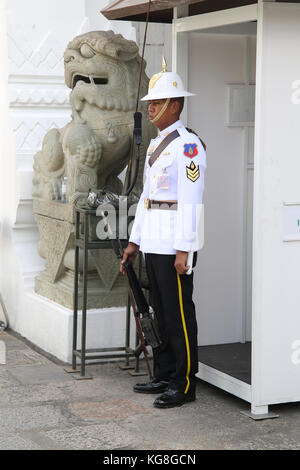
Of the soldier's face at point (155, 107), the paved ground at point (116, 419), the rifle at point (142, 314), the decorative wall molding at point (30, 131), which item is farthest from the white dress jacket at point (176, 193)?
the decorative wall molding at point (30, 131)

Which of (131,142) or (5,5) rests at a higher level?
(5,5)

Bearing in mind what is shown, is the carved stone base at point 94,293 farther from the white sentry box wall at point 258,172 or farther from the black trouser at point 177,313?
the black trouser at point 177,313

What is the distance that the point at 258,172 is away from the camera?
16.3 ft

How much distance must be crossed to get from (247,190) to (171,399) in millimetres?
1506

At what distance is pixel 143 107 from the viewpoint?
6.45 metres

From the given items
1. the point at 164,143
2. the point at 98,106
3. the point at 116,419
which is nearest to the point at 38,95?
the point at 98,106

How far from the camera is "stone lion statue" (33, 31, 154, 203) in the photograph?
6230 mm

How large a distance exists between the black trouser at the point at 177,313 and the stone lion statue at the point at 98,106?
1.11 meters

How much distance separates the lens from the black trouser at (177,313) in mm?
5305

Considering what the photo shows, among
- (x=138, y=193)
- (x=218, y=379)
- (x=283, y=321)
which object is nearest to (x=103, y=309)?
(x=138, y=193)

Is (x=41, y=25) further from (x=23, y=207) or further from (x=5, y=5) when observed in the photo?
(x=23, y=207)
